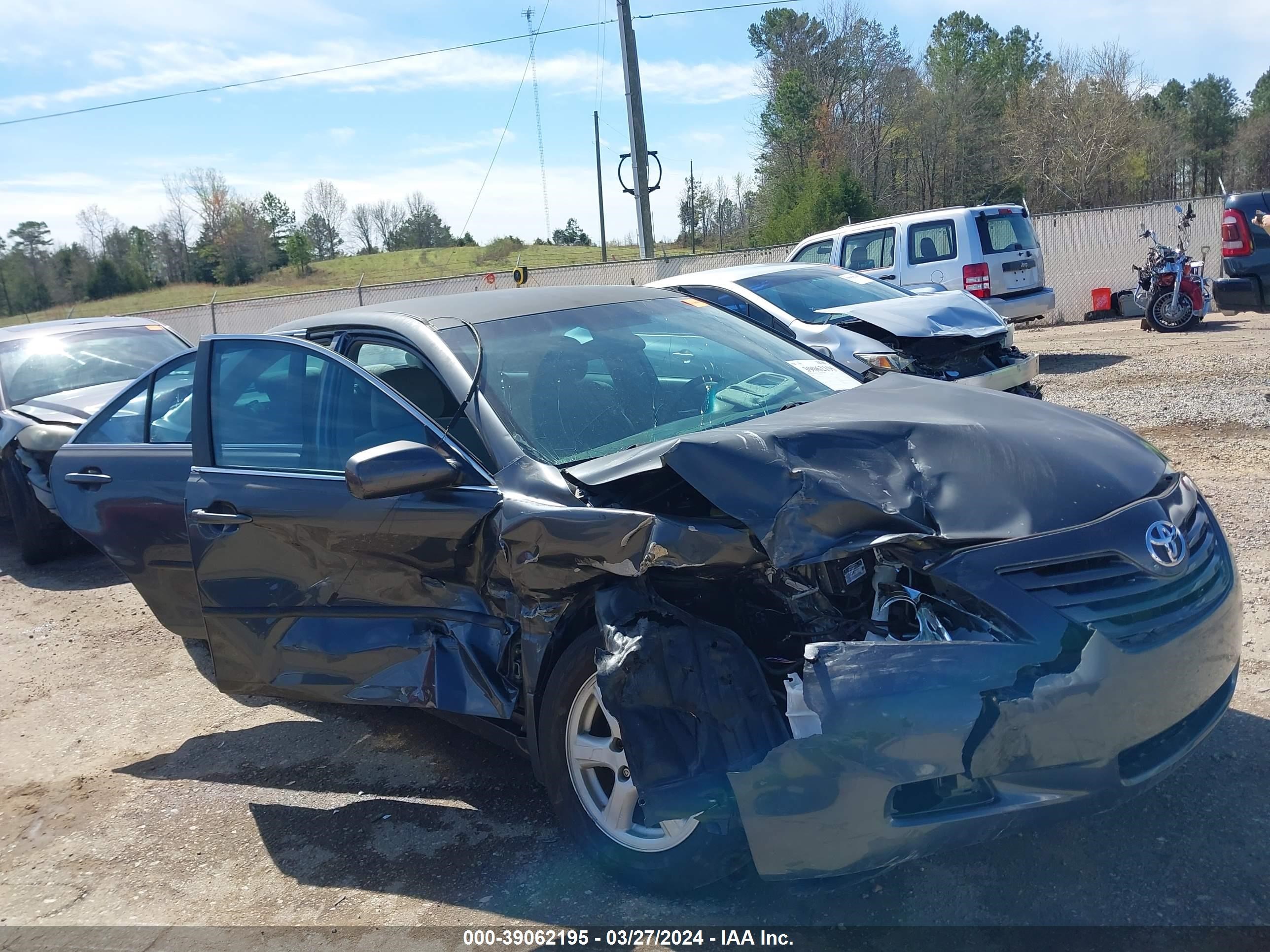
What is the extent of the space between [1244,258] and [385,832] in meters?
11.5

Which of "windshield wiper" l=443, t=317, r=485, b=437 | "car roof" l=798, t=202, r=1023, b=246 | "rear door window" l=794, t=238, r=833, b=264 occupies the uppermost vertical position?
"car roof" l=798, t=202, r=1023, b=246

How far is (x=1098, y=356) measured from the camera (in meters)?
12.6

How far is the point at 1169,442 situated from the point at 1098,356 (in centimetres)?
583

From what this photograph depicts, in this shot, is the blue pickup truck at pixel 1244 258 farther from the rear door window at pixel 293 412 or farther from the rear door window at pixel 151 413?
the rear door window at pixel 151 413

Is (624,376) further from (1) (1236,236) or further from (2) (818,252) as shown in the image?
(2) (818,252)

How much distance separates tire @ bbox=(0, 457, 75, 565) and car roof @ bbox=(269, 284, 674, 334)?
4322 mm

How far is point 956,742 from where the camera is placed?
90.4 inches

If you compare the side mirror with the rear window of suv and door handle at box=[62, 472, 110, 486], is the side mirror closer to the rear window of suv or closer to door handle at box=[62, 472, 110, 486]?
door handle at box=[62, 472, 110, 486]

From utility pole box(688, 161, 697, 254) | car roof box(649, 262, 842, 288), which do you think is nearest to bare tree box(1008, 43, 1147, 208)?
utility pole box(688, 161, 697, 254)

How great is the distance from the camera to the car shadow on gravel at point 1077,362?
1183 cm

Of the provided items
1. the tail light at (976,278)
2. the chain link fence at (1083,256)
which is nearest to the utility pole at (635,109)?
the chain link fence at (1083,256)

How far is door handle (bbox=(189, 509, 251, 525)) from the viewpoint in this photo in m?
3.77

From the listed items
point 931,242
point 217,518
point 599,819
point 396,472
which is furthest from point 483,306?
point 931,242

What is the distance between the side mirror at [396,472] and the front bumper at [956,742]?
1.35 metres
